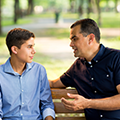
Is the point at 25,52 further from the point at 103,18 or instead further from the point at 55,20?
the point at 103,18

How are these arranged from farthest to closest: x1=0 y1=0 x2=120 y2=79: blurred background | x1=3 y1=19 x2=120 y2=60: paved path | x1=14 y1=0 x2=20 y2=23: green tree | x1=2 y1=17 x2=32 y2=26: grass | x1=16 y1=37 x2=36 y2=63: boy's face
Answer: x1=14 y1=0 x2=20 y2=23: green tree → x1=2 y1=17 x2=32 y2=26: grass → x1=0 y1=0 x2=120 y2=79: blurred background → x1=3 y1=19 x2=120 y2=60: paved path → x1=16 y1=37 x2=36 y2=63: boy's face

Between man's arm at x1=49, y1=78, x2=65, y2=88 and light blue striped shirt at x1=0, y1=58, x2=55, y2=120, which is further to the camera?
man's arm at x1=49, y1=78, x2=65, y2=88

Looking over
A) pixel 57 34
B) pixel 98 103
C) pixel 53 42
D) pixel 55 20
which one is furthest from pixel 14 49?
pixel 55 20

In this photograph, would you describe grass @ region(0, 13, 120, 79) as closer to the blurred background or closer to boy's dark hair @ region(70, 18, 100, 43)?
the blurred background

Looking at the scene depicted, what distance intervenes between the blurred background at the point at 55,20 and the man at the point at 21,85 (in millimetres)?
6151

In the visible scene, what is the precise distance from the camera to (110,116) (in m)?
2.32

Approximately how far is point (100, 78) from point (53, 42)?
752 centimetres

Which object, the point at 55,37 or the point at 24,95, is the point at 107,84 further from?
the point at 55,37

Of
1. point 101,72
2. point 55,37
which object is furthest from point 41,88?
point 55,37

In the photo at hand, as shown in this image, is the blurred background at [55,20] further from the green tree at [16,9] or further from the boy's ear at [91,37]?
the boy's ear at [91,37]

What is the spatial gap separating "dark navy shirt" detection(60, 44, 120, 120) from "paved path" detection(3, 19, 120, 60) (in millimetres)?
6048

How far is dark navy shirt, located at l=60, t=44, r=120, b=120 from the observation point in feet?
7.63

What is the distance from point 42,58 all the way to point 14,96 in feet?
20.5

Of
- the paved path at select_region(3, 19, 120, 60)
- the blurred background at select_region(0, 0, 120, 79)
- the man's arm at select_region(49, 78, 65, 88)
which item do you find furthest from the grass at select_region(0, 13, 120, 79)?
the man's arm at select_region(49, 78, 65, 88)
